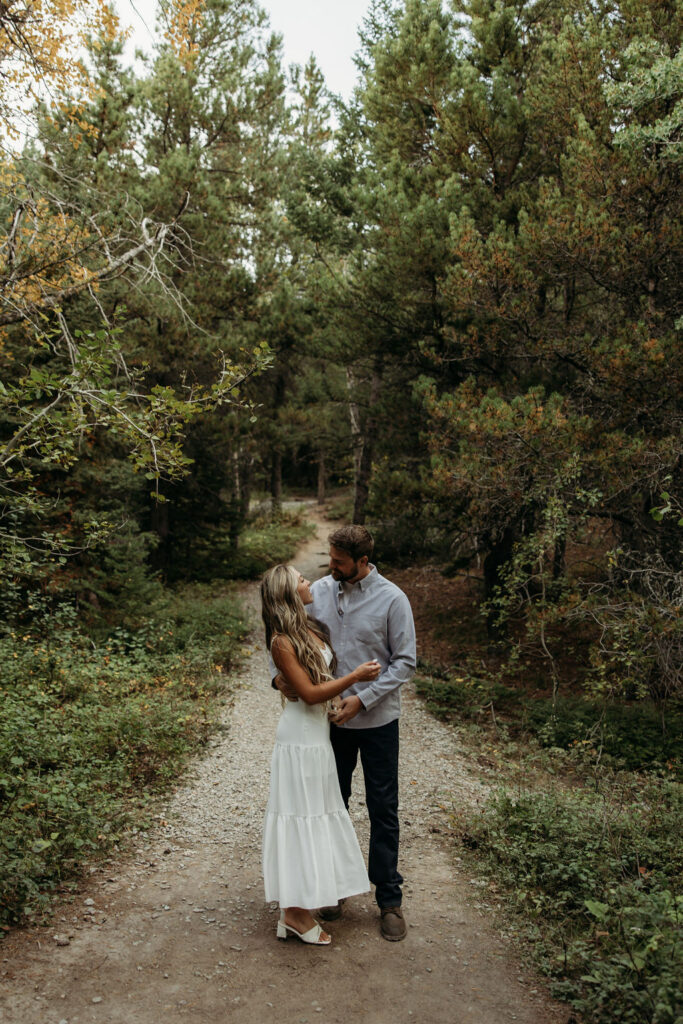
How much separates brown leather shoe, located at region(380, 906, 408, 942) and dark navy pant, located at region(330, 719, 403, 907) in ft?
0.10

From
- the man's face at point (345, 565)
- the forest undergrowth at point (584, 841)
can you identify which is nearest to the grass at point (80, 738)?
the man's face at point (345, 565)

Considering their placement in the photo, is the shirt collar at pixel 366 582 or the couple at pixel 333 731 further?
the shirt collar at pixel 366 582

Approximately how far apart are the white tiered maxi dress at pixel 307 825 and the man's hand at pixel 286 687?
49mm

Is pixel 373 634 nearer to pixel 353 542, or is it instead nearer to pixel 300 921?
pixel 353 542

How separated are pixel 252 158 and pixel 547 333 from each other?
901cm

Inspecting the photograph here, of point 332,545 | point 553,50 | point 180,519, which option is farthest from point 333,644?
point 180,519

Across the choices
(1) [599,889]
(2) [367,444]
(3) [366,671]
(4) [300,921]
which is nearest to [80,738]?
(4) [300,921]

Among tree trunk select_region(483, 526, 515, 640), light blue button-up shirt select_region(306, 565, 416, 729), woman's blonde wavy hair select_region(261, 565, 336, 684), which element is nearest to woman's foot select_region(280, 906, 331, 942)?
light blue button-up shirt select_region(306, 565, 416, 729)

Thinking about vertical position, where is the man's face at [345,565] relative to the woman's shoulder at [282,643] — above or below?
above

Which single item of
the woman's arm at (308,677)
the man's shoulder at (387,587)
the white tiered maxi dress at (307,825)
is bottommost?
the white tiered maxi dress at (307,825)

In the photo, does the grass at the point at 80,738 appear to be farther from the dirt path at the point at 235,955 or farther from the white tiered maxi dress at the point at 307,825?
the white tiered maxi dress at the point at 307,825

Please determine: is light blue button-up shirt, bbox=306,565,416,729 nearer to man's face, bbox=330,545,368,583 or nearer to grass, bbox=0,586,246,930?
man's face, bbox=330,545,368,583

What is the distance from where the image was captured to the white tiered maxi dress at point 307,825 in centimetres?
334

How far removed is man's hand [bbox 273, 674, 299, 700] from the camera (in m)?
3.42
